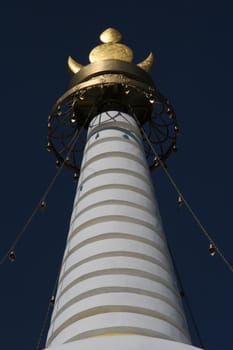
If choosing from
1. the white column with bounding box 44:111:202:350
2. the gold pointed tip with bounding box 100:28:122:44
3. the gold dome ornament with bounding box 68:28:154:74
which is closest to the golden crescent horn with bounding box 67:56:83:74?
the gold dome ornament with bounding box 68:28:154:74

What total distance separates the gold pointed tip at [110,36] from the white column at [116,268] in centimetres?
405

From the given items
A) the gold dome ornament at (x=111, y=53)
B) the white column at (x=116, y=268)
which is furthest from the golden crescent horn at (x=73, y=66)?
the white column at (x=116, y=268)

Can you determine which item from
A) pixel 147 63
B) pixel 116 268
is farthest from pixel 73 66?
pixel 116 268

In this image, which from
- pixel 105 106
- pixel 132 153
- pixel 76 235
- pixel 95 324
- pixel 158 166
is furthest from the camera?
pixel 158 166

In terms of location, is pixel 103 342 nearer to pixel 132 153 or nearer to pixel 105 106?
pixel 132 153

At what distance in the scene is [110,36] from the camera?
16.2 meters

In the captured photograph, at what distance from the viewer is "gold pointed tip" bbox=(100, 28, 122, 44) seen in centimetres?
1611

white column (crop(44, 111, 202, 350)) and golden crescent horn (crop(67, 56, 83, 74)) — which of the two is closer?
white column (crop(44, 111, 202, 350))

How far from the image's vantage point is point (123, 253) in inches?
400

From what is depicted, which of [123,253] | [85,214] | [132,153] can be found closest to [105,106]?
[132,153]

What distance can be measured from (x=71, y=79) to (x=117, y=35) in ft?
6.26

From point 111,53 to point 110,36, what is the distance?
3.08 feet

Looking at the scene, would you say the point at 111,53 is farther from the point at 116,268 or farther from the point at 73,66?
the point at 116,268

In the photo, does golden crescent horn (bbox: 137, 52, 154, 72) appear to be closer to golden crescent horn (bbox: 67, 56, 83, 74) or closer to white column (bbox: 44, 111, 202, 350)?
golden crescent horn (bbox: 67, 56, 83, 74)
